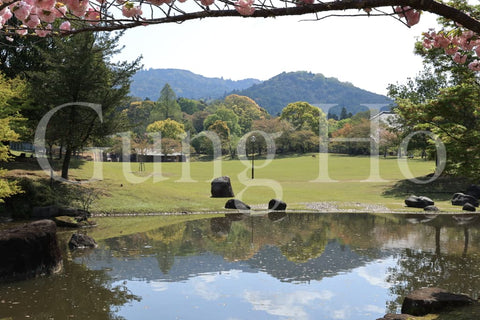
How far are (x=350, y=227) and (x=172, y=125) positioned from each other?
6576cm

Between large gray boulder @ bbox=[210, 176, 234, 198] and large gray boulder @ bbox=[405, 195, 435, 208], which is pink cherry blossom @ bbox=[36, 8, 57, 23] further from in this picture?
large gray boulder @ bbox=[405, 195, 435, 208]

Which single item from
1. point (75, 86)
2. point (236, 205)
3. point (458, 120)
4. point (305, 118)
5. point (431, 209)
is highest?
point (305, 118)

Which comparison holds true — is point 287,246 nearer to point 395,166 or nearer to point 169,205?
point 169,205

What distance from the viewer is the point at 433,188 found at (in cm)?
3709

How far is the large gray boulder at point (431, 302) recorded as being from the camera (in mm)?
7809

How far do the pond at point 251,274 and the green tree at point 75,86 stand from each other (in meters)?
12.4

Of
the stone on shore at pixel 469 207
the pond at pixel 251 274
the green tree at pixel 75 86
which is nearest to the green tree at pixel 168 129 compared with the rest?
the green tree at pixel 75 86

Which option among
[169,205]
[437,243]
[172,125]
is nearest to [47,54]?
[169,205]

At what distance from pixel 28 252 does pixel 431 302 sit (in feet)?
31.8

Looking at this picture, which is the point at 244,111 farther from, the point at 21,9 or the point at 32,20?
the point at 21,9

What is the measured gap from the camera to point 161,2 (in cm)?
461

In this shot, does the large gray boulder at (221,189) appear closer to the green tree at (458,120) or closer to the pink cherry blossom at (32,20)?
the green tree at (458,120)

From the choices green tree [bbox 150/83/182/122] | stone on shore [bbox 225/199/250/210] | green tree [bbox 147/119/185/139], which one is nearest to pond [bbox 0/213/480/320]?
stone on shore [bbox 225/199/250/210]

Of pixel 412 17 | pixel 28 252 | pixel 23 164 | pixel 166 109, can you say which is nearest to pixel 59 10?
pixel 412 17
